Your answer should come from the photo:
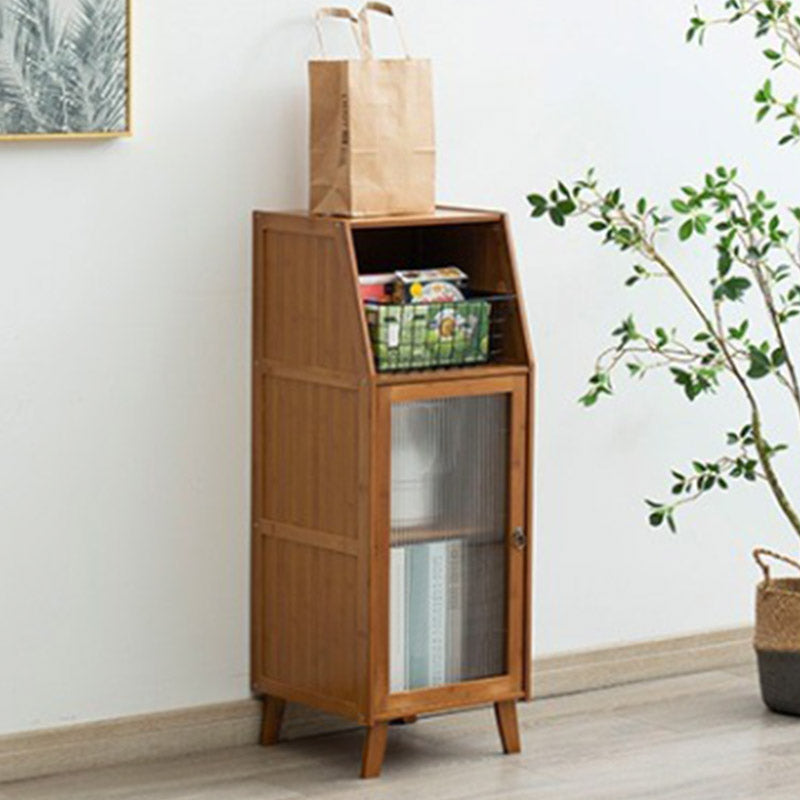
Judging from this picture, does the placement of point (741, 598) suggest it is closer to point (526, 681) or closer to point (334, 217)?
point (526, 681)

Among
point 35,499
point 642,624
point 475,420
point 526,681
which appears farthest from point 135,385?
point 642,624

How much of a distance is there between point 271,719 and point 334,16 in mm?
1317

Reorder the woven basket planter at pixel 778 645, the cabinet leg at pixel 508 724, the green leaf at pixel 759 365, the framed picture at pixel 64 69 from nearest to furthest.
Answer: the framed picture at pixel 64 69 < the cabinet leg at pixel 508 724 < the green leaf at pixel 759 365 < the woven basket planter at pixel 778 645

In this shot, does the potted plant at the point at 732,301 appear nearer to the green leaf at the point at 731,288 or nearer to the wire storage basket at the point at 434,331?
the green leaf at the point at 731,288

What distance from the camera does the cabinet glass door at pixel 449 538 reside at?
3770mm

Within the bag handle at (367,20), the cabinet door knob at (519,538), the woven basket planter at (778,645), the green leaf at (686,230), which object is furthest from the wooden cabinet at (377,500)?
the woven basket planter at (778,645)

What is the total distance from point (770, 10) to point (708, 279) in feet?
2.05

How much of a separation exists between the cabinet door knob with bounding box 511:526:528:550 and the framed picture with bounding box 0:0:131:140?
1004 millimetres

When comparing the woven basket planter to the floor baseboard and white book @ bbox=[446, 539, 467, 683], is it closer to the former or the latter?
the floor baseboard

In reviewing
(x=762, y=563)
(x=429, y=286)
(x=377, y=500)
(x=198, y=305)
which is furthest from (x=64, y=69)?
(x=762, y=563)

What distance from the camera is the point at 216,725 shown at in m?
3.95

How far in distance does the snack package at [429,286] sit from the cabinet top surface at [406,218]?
3.6 inches

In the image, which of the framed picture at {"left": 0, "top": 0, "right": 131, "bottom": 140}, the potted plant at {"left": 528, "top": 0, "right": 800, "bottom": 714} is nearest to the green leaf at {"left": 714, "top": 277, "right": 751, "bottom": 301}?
the potted plant at {"left": 528, "top": 0, "right": 800, "bottom": 714}

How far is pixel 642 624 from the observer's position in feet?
14.9
